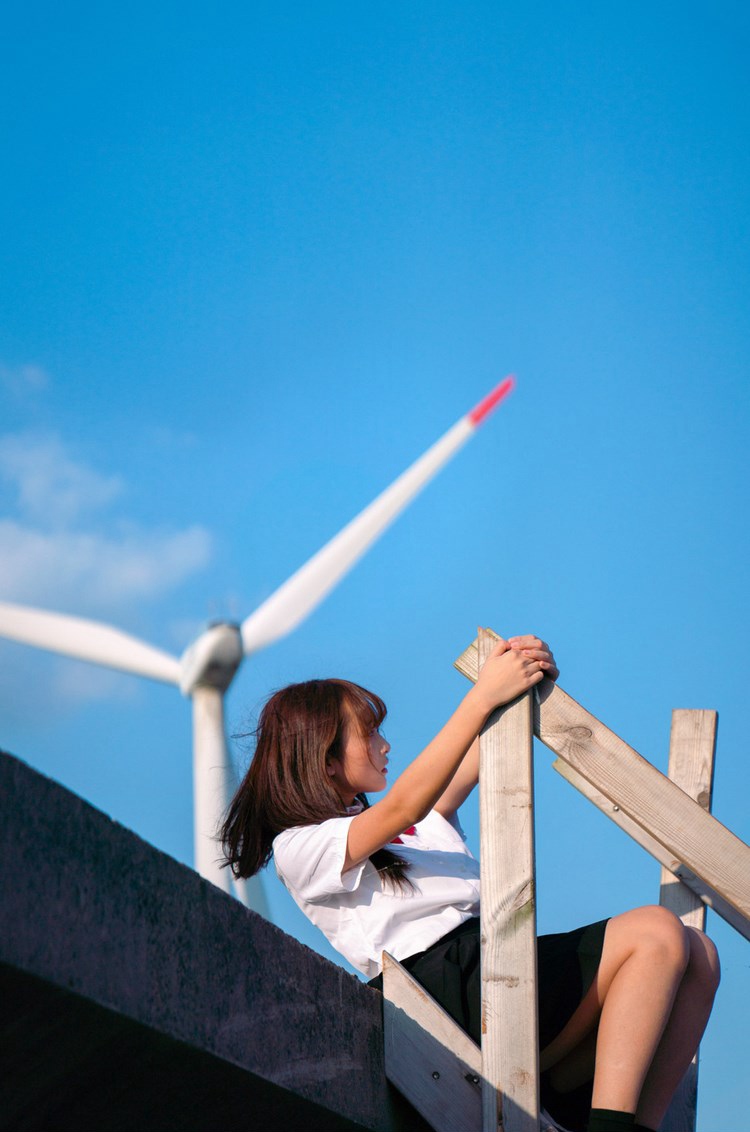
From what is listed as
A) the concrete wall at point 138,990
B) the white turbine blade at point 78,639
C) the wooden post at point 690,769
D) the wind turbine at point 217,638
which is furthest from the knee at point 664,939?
the white turbine blade at point 78,639

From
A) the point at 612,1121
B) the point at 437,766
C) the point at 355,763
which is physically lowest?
the point at 612,1121

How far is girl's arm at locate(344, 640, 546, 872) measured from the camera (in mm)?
3924

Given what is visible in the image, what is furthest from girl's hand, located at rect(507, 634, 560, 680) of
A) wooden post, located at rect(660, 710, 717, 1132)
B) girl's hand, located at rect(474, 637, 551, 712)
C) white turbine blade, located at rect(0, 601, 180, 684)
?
white turbine blade, located at rect(0, 601, 180, 684)

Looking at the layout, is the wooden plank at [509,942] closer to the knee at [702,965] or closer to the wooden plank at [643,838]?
the knee at [702,965]

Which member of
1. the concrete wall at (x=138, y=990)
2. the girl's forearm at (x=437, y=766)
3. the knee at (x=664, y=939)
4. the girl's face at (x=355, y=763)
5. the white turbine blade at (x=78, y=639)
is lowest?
the concrete wall at (x=138, y=990)

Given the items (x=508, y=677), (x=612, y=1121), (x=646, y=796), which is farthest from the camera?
(x=508, y=677)

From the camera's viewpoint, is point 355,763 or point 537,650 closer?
point 537,650

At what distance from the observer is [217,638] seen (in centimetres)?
2467

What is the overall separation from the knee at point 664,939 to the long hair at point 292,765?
4.12 ft

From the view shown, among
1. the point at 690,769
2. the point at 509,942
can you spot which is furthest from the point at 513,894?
the point at 690,769

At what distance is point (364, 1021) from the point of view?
3801 mm

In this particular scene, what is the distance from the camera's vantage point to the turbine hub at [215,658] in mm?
24609

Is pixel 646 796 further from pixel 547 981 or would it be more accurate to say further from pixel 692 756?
pixel 692 756

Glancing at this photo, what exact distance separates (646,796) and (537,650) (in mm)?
555
